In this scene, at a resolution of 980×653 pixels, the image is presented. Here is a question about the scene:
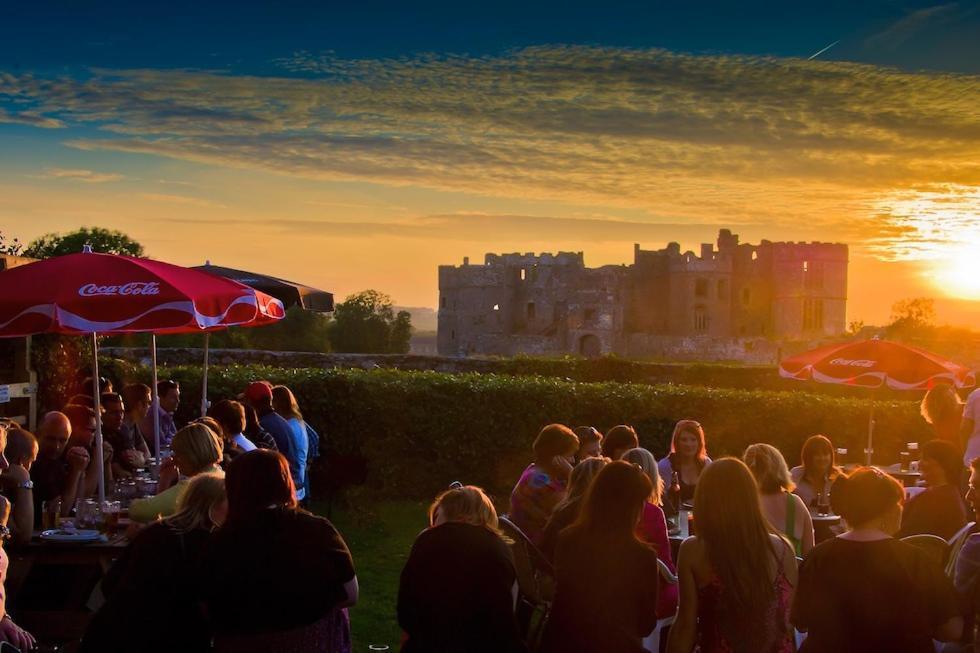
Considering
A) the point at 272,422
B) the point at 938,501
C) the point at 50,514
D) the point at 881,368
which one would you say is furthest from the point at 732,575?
the point at 881,368

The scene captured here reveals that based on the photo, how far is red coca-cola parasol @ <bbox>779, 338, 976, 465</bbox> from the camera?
1125cm

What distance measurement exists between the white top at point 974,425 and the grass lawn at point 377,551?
5026 mm

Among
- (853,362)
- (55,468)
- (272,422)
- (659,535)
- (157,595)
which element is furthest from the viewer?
(853,362)

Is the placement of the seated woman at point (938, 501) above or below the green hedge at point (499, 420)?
above

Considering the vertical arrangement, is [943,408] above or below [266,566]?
above

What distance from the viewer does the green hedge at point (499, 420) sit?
14.7 metres

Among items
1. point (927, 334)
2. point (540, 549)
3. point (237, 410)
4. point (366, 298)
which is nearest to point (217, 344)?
point (366, 298)

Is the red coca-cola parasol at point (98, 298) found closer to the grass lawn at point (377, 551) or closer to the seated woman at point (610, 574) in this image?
the grass lawn at point (377, 551)

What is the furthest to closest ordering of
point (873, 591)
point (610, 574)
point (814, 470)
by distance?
point (814, 470), point (610, 574), point (873, 591)

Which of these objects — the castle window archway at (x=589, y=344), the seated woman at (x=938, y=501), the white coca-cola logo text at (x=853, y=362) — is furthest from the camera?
the castle window archway at (x=589, y=344)

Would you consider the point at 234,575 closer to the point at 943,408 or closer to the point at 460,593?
the point at 460,593

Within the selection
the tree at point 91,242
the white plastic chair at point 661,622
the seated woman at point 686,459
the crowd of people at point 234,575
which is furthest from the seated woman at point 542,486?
the tree at point 91,242

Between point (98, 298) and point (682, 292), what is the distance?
69.4 meters

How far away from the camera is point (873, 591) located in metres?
4.71
